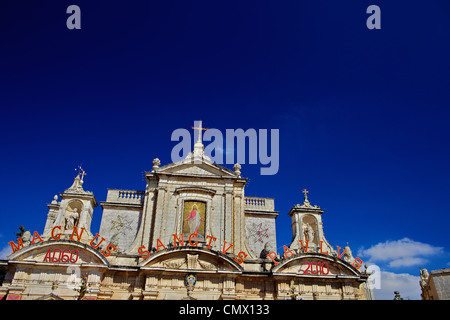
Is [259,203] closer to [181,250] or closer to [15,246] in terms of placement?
[181,250]

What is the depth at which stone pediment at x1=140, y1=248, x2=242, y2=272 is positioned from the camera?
2408 centimetres

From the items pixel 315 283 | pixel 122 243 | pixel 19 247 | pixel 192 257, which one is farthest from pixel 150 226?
pixel 315 283

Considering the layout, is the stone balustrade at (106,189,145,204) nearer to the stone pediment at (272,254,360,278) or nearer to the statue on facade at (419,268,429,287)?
the stone pediment at (272,254,360,278)

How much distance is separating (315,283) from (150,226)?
1345 centimetres

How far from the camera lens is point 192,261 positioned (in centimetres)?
2444

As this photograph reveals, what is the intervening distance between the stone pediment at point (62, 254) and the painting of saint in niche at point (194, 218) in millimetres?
6674

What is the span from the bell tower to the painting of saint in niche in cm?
766

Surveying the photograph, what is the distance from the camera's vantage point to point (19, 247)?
2386 cm

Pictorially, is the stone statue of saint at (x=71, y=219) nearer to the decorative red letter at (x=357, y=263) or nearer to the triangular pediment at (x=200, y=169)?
the triangular pediment at (x=200, y=169)

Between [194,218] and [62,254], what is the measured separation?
32.6ft

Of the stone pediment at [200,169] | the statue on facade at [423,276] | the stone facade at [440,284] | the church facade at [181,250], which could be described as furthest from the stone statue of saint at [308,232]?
the statue on facade at [423,276]

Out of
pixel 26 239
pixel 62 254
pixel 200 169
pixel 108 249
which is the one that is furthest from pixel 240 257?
pixel 26 239

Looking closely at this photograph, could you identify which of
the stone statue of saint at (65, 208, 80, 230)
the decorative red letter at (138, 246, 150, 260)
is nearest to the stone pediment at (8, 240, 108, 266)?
the decorative red letter at (138, 246, 150, 260)
